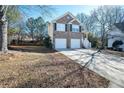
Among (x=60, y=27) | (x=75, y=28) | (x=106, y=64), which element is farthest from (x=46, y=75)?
(x=60, y=27)

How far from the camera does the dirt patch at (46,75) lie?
3865mm

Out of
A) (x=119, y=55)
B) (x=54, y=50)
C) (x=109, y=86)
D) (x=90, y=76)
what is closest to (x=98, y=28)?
(x=119, y=55)

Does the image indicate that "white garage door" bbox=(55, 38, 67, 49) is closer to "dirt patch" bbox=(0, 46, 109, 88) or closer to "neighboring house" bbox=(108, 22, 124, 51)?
"dirt patch" bbox=(0, 46, 109, 88)

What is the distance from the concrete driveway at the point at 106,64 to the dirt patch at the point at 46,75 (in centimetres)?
18

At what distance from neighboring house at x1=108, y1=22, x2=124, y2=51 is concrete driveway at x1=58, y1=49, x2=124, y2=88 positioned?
37 centimetres

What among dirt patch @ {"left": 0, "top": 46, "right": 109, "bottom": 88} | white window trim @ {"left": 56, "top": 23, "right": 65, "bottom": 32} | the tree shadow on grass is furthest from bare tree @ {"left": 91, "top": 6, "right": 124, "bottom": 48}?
white window trim @ {"left": 56, "top": 23, "right": 65, "bottom": 32}

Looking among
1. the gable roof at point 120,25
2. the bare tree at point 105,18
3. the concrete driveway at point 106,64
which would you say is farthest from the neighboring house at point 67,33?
the gable roof at point 120,25

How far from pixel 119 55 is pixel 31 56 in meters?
2.71

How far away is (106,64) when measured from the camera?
497 centimetres

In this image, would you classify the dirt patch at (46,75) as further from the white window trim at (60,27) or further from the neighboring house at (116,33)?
the white window trim at (60,27)

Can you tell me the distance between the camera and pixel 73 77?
13.9 ft

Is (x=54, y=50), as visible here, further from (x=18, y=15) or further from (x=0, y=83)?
(x=0, y=83)

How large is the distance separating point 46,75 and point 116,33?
2187 millimetres

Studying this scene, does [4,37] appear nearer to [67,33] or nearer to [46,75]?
[67,33]
